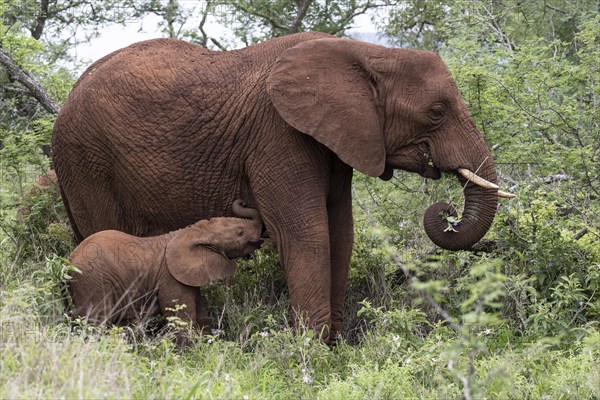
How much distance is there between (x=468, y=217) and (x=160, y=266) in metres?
2.18

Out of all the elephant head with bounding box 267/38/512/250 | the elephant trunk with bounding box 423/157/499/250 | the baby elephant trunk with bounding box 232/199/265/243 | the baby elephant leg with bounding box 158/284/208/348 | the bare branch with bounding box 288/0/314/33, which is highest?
the bare branch with bounding box 288/0/314/33

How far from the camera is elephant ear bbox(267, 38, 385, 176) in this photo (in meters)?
7.47

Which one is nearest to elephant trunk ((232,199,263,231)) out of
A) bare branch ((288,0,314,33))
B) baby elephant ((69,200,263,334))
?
baby elephant ((69,200,263,334))

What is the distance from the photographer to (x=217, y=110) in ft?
25.8

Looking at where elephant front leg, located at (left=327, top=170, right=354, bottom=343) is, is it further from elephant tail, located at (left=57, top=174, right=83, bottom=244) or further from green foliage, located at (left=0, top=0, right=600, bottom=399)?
elephant tail, located at (left=57, top=174, right=83, bottom=244)

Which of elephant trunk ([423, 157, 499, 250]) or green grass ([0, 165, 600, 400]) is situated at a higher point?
elephant trunk ([423, 157, 499, 250])

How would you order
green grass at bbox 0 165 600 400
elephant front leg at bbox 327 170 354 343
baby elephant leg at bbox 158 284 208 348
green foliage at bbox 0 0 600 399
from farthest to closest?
elephant front leg at bbox 327 170 354 343 → baby elephant leg at bbox 158 284 208 348 → green foliage at bbox 0 0 600 399 → green grass at bbox 0 165 600 400

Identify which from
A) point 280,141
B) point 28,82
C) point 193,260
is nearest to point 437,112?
point 280,141

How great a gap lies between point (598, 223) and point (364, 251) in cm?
190

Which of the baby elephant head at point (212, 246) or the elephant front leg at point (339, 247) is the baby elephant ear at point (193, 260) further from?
the elephant front leg at point (339, 247)

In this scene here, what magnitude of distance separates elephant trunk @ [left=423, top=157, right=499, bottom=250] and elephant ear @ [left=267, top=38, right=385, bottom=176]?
0.56 meters

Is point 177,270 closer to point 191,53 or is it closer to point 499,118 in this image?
point 191,53

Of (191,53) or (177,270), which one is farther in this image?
(191,53)

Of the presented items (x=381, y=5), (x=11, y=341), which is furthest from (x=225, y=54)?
(x=381, y=5)
